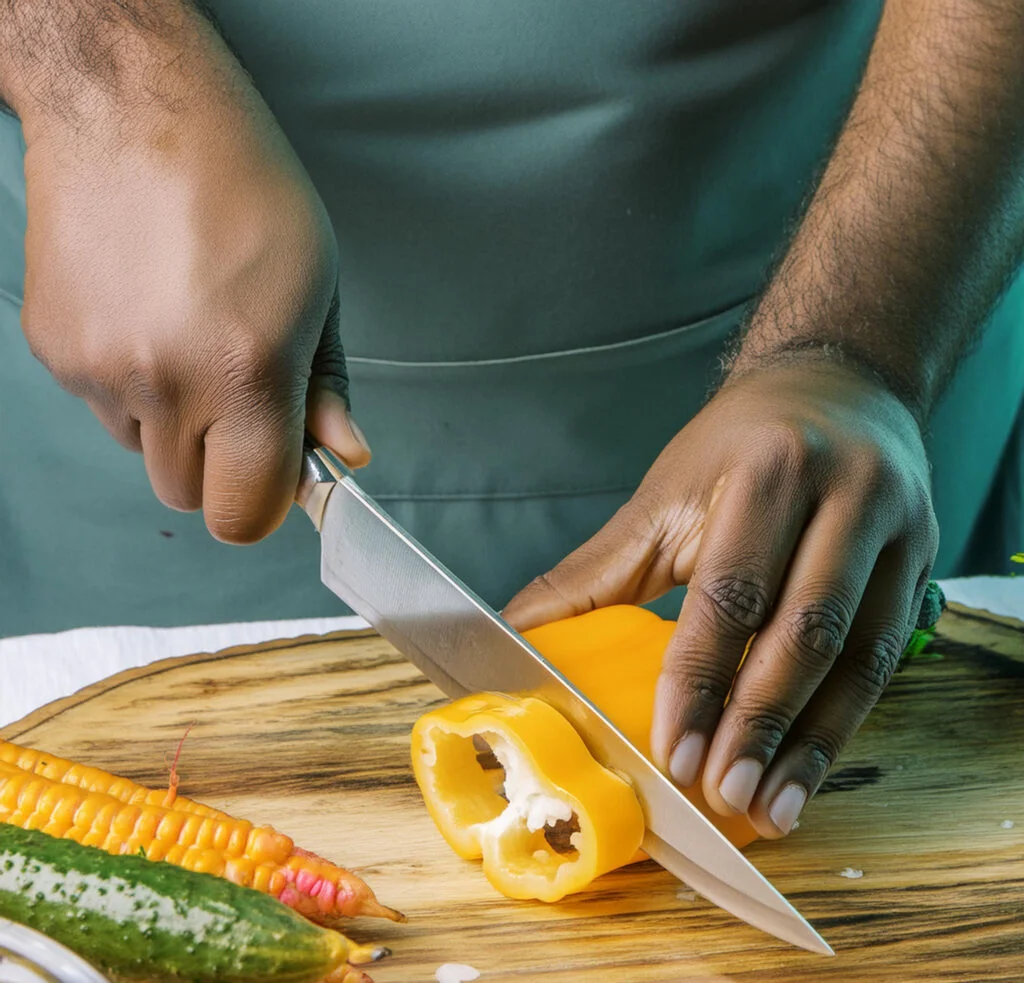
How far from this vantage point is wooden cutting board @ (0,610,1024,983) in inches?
54.8

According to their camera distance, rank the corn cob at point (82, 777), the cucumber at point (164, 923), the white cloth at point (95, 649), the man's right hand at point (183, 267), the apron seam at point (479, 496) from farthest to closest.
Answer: the apron seam at point (479, 496) < the white cloth at point (95, 649) < the corn cob at point (82, 777) < the man's right hand at point (183, 267) < the cucumber at point (164, 923)

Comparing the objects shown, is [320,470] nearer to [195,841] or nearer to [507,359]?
[195,841]

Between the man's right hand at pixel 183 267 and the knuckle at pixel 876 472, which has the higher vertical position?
the man's right hand at pixel 183 267

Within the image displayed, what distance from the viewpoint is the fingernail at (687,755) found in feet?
4.63

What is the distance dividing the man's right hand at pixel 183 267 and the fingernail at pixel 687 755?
1.87ft

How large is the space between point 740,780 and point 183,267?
902mm

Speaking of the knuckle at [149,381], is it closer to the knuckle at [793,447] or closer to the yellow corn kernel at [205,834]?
the yellow corn kernel at [205,834]

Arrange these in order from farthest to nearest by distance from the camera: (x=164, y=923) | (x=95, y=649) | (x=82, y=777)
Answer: (x=95, y=649) → (x=82, y=777) → (x=164, y=923)

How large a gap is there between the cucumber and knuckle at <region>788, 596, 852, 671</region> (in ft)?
2.01

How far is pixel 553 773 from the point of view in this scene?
1.43 m

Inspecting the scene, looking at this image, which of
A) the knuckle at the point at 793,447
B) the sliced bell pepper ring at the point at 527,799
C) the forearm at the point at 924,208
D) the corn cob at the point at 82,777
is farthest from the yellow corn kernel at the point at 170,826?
the forearm at the point at 924,208

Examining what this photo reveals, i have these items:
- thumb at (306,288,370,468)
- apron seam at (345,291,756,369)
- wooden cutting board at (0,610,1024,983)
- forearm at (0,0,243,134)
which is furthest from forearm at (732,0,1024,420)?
forearm at (0,0,243,134)

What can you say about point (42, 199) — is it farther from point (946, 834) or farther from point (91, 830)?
point (946, 834)

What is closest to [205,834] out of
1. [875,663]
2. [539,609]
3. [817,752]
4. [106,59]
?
[539,609]
